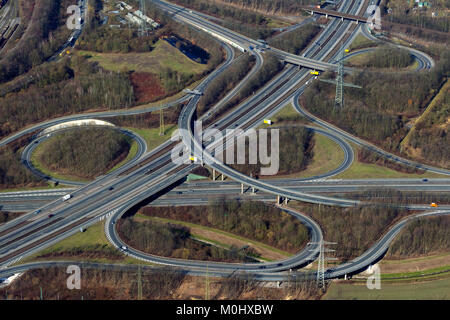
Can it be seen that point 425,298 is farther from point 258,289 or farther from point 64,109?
point 64,109

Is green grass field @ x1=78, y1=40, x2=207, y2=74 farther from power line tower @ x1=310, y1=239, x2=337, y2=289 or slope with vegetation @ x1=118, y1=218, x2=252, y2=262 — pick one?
power line tower @ x1=310, y1=239, x2=337, y2=289

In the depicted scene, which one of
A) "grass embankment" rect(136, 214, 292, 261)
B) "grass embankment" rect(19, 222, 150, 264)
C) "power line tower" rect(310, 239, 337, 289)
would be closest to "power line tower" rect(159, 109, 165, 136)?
"grass embankment" rect(136, 214, 292, 261)

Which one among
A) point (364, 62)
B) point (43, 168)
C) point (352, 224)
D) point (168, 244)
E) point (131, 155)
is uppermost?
point (364, 62)

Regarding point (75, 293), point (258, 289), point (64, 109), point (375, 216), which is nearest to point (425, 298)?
point (375, 216)

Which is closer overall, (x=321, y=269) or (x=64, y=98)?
(x=321, y=269)

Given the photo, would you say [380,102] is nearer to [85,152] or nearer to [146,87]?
[146,87]

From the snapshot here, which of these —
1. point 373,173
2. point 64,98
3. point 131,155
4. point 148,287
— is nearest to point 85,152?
point 131,155

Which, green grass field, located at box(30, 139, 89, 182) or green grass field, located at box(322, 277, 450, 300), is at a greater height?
green grass field, located at box(30, 139, 89, 182)

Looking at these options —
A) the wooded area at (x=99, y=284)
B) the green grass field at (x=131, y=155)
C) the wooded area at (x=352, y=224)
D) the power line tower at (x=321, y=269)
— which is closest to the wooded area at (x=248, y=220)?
the wooded area at (x=352, y=224)
